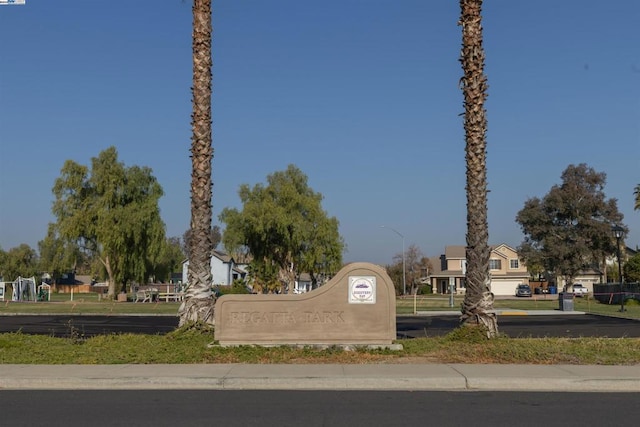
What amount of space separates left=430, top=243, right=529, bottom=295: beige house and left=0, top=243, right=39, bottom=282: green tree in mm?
58749

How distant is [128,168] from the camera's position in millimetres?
56062

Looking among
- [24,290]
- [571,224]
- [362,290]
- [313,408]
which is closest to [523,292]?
[571,224]

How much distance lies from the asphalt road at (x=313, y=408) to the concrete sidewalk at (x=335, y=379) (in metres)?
0.37

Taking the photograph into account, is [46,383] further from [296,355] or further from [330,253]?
[330,253]

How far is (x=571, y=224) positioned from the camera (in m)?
71.4

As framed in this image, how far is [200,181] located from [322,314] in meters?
4.63

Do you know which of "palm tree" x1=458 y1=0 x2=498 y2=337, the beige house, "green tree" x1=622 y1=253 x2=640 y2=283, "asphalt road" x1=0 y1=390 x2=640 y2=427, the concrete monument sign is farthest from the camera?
the beige house

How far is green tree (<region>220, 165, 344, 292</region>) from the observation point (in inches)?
2211

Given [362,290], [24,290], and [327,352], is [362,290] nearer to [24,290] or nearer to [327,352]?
[327,352]

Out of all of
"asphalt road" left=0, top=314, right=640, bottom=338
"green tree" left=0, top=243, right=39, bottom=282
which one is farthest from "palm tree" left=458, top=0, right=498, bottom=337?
"green tree" left=0, top=243, right=39, bottom=282

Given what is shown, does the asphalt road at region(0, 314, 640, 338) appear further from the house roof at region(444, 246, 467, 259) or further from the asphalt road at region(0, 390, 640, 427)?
the house roof at region(444, 246, 467, 259)

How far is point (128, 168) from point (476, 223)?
1799 inches

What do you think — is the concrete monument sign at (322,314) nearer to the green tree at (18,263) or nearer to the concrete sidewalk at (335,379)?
the concrete sidewalk at (335,379)

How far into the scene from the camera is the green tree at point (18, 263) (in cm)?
9788
